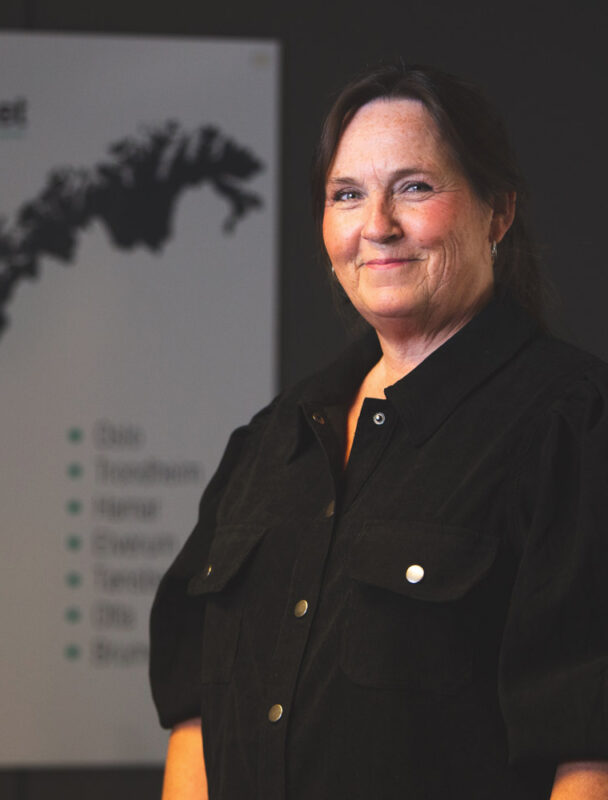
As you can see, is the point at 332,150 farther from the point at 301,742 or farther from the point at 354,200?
the point at 301,742

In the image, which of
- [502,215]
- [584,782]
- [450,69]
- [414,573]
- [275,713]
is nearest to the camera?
[584,782]

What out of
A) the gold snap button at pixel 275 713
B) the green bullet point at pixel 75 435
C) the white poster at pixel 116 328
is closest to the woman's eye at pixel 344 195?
the gold snap button at pixel 275 713

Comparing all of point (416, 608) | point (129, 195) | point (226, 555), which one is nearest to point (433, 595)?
point (416, 608)

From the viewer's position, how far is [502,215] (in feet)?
4.88

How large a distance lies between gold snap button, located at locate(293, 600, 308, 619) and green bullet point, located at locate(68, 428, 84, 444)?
1.72m

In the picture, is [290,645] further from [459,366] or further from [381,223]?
[381,223]

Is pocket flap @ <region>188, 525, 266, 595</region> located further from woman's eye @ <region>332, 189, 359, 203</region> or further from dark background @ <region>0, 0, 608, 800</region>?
dark background @ <region>0, 0, 608, 800</region>

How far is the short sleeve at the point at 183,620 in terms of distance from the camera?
5.40 ft

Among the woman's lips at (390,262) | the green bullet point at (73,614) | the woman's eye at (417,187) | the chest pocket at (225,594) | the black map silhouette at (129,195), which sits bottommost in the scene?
the green bullet point at (73,614)

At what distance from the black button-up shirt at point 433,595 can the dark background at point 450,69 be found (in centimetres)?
162

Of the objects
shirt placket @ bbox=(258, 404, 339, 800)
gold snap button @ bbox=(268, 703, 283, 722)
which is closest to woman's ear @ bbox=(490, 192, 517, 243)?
shirt placket @ bbox=(258, 404, 339, 800)

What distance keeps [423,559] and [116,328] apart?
1.91m

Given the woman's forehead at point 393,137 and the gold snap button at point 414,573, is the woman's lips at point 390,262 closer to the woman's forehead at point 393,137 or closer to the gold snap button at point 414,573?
the woman's forehead at point 393,137

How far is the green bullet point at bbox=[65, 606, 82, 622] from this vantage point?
2984 millimetres
